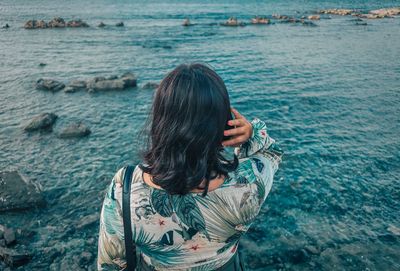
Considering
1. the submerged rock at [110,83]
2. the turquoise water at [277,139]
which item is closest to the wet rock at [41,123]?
the turquoise water at [277,139]

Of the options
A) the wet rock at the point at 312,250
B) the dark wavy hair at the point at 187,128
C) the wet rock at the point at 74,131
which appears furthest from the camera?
the wet rock at the point at 74,131

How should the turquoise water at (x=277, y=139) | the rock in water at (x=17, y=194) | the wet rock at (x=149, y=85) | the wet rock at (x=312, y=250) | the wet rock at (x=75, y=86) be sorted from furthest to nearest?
the wet rock at (x=149, y=85)
the wet rock at (x=75, y=86)
the rock in water at (x=17, y=194)
the turquoise water at (x=277, y=139)
the wet rock at (x=312, y=250)

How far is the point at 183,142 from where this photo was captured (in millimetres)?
2182

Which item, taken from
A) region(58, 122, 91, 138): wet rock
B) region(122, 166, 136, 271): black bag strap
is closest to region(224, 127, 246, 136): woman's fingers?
region(122, 166, 136, 271): black bag strap

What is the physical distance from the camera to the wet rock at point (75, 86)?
18.0 m

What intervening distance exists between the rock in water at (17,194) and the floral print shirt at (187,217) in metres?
6.61

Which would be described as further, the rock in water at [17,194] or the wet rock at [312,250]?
the rock in water at [17,194]

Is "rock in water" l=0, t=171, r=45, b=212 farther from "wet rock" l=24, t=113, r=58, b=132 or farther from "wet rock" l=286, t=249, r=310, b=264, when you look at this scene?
"wet rock" l=286, t=249, r=310, b=264

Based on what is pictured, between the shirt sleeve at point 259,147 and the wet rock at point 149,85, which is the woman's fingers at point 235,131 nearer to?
the shirt sleeve at point 259,147

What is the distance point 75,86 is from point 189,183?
60.2 feet

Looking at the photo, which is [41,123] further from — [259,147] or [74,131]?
[259,147]

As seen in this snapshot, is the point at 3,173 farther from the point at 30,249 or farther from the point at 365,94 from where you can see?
the point at 365,94

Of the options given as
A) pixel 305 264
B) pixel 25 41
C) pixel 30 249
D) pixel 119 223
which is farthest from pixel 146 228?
pixel 25 41

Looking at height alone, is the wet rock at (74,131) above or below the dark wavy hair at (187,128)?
below
